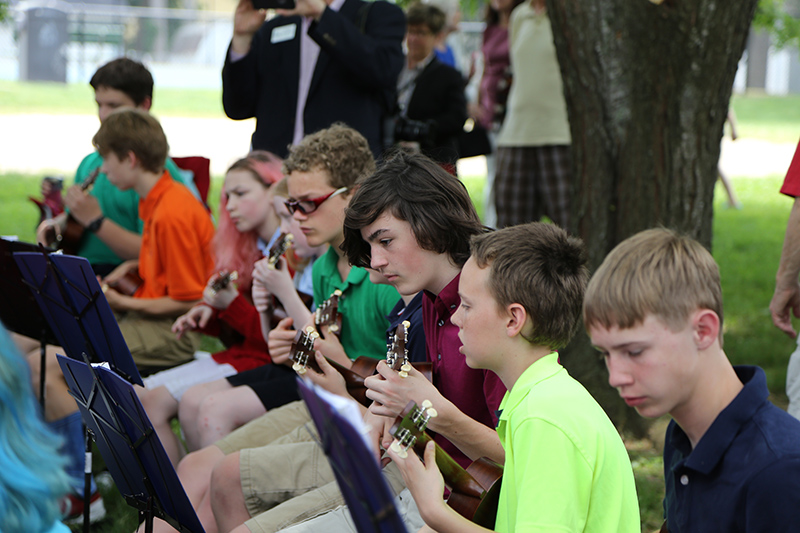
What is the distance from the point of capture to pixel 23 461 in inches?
65.3

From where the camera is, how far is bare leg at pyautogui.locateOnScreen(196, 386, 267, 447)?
3285 millimetres

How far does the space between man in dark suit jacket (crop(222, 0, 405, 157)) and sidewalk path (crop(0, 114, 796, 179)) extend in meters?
9.61

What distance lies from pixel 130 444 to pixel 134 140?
7.89ft

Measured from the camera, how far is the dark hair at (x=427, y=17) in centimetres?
637

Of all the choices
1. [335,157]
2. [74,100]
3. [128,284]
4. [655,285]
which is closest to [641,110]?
[335,157]

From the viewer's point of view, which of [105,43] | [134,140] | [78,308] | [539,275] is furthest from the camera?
[105,43]

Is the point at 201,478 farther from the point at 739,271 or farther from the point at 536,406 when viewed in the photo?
the point at 739,271

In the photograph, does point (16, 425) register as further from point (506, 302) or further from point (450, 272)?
point (450, 272)

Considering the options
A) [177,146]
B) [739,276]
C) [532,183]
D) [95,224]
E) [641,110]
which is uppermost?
[641,110]

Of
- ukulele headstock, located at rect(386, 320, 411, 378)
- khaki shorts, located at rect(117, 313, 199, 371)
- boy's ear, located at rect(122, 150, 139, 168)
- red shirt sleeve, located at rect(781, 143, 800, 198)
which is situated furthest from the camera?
boy's ear, located at rect(122, 150, 139, 168)

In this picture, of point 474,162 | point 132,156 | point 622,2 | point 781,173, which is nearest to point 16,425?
point 132,156

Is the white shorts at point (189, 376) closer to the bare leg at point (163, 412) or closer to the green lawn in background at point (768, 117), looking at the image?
the bare leg at point (163, 412)

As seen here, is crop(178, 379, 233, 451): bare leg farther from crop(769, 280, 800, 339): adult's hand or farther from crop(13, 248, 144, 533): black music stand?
crop(769, 280, 800, 339): adult's hand

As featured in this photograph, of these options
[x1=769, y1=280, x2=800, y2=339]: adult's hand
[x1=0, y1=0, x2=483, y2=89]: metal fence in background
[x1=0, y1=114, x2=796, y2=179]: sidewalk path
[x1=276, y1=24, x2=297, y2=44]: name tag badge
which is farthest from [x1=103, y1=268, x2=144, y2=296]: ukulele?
[x1=0, y1=0, x2=483, y2=89]: metal fence in background
